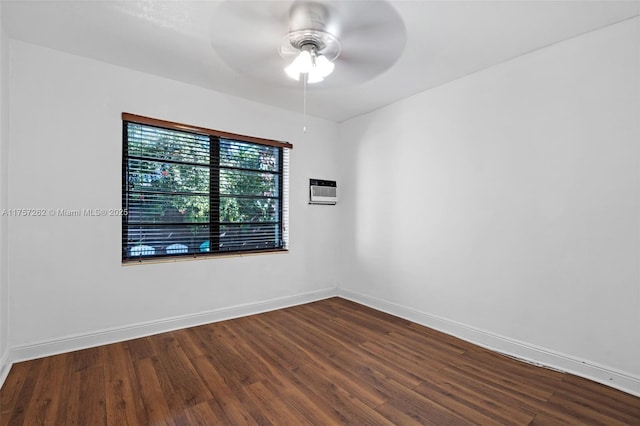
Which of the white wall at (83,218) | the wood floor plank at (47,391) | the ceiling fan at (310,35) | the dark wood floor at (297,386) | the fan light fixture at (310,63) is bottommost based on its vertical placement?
the dark wood floor at (297,386)

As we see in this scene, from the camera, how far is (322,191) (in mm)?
4301

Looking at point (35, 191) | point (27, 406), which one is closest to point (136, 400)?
point (27, 406)

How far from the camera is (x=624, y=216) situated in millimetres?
2115

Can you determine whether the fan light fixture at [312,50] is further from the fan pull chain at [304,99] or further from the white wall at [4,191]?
the white wall at [4,191]

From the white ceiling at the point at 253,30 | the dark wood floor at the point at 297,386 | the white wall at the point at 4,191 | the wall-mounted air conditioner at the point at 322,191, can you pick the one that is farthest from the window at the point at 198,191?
the dark wood floor at the point at 297,386

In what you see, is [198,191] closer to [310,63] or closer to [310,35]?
[310,63]

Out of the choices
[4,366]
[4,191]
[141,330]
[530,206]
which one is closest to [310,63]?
[530,206]

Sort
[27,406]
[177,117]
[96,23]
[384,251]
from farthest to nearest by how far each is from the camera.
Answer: [384,251], [177,117], [96,23], [27,406]

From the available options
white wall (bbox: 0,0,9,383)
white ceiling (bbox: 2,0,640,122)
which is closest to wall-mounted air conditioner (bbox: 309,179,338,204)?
white ceiling (bbox: 2,0,640,122)

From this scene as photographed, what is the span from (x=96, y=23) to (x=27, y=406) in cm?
265

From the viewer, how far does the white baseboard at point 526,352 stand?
2.12 metres

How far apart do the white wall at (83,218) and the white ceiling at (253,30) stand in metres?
0.23

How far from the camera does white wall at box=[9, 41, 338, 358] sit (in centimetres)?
246

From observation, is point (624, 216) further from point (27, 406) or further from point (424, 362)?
point (27, 406)
